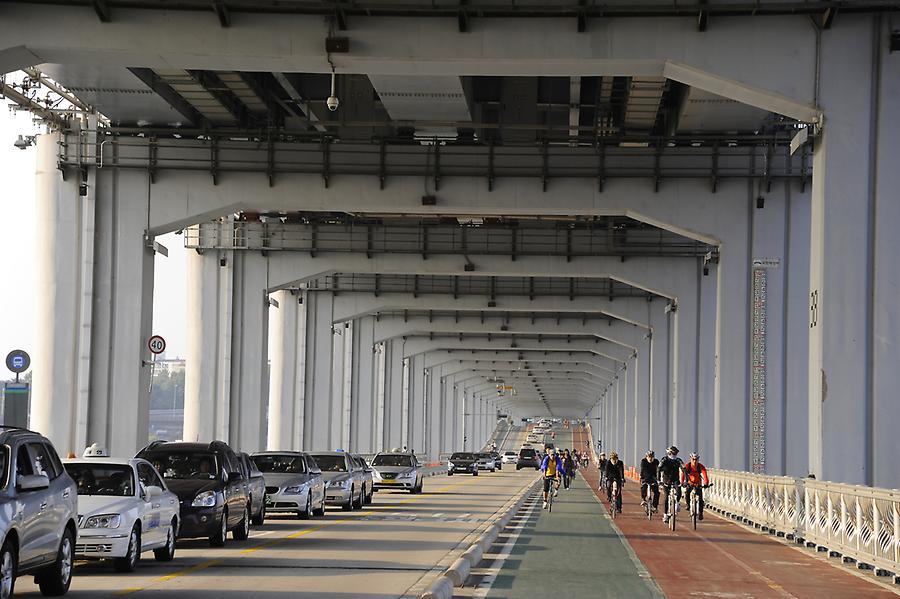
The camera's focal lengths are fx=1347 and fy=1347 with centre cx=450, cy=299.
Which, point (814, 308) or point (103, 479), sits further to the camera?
point (814, 308)

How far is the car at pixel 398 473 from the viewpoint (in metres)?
51.6

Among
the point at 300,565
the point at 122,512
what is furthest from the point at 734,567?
the point at 122,512

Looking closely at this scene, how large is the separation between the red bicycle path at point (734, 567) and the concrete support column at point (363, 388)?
49036mm

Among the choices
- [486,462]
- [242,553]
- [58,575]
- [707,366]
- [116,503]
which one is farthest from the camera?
[486,462]

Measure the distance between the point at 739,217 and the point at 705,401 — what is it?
37.0 ft

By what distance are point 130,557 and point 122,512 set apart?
726 mm

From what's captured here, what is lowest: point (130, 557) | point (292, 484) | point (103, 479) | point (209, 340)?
point (292, 484)

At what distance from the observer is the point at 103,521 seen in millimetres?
16719

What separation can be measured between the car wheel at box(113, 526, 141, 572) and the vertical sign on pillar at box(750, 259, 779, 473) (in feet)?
83.7

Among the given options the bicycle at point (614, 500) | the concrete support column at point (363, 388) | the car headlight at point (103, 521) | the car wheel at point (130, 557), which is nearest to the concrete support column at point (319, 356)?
the concrete support column at point (363, 388)

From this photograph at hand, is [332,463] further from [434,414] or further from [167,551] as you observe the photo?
[434,414]

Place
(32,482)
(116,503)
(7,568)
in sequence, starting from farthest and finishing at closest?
(116,503) < (32,482) < (7,568)

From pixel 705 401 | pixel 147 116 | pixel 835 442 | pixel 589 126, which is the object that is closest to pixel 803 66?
pixel 835 442

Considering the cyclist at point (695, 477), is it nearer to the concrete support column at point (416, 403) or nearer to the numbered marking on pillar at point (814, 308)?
the numbered marking on pillar at point (814, 308)
